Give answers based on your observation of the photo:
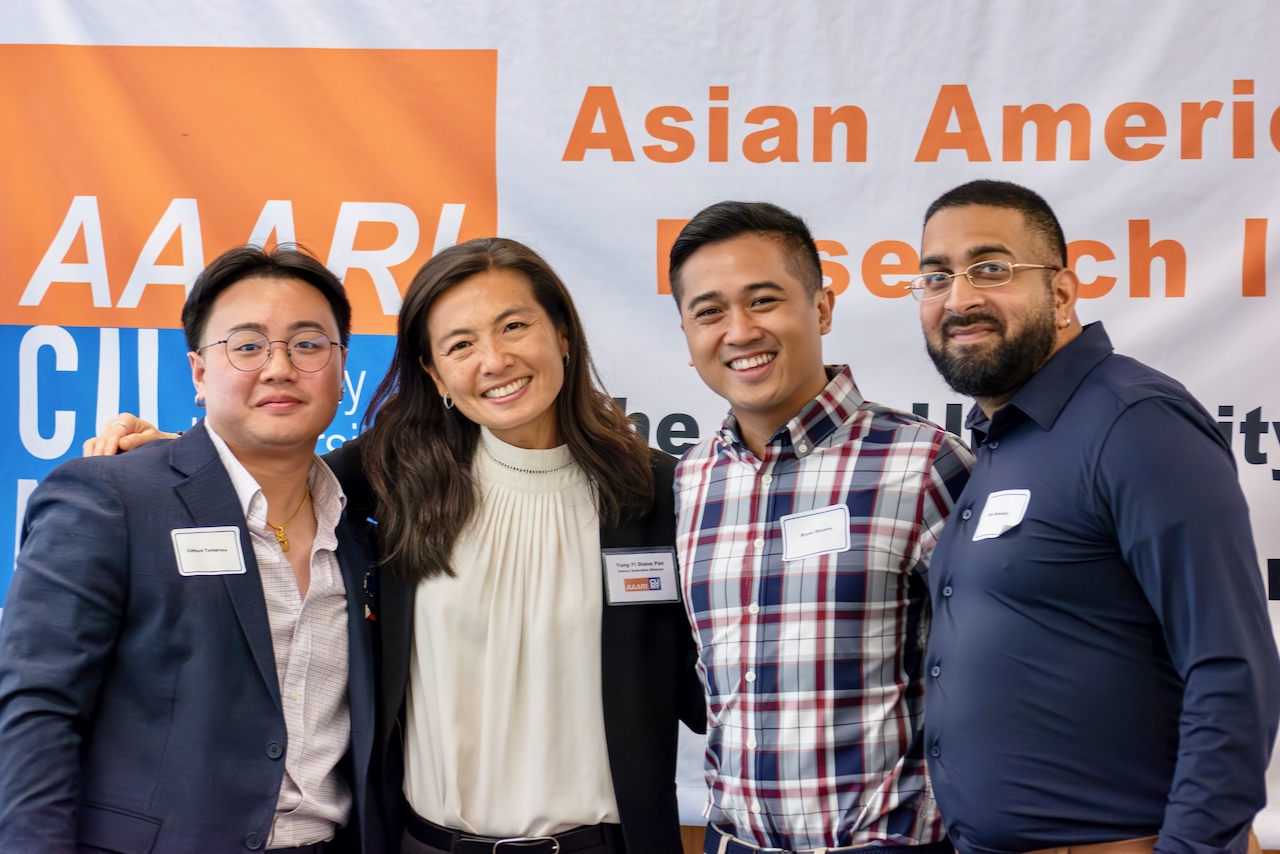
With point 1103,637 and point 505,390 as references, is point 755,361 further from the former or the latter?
point 1103,637

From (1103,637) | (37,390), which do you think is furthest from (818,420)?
(37,390)

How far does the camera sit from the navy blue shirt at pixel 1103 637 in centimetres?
139

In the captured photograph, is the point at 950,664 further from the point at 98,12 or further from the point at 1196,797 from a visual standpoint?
the point at 98,12

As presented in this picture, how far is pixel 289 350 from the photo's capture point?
6.70 ft

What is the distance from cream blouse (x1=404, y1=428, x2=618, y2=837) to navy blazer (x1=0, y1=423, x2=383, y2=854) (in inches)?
12.8

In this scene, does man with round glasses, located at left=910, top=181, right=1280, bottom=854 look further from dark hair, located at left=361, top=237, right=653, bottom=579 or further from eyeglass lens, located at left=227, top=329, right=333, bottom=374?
eyeglass lens, located at left=227, top=329, right=333, bottom=374

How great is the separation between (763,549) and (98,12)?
9.25 feet

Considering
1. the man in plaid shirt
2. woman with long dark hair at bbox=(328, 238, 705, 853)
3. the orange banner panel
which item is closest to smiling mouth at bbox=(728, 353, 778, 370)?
the man in plaid shirt

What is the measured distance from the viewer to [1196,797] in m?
1.37

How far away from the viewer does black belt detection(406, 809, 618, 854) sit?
1.97 m

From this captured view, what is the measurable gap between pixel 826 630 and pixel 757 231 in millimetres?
803

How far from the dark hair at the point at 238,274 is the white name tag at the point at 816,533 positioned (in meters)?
1.12

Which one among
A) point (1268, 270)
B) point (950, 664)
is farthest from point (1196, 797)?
point (1268, 270)

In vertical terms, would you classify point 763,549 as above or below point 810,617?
above
